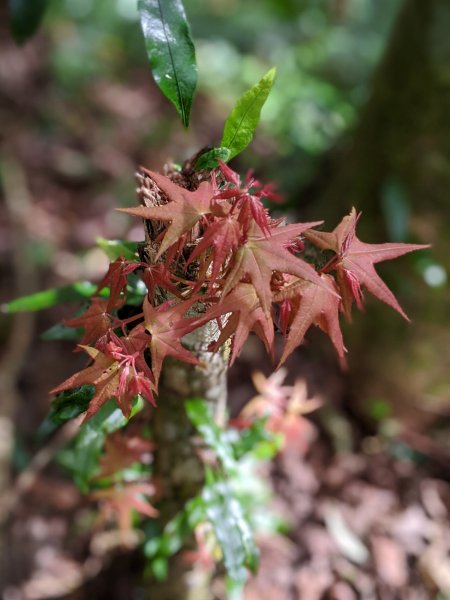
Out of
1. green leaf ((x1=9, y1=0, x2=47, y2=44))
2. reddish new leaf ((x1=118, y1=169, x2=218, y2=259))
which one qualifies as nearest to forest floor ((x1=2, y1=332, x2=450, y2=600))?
reddish new leaf ((x1=118, y1=169, x2=218, y2=259))

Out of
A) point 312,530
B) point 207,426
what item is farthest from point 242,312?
point 312,530

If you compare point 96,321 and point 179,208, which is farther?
point 96,321

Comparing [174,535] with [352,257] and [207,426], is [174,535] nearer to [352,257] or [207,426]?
[207,426]

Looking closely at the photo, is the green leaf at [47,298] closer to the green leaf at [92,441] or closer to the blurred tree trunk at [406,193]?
the green leaf at [92,441]

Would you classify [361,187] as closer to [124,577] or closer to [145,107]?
[124,577]

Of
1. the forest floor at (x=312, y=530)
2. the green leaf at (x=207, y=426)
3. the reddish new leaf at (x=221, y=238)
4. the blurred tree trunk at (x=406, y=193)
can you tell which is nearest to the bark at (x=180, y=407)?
A: the green leaf at (x=207, y=426)
